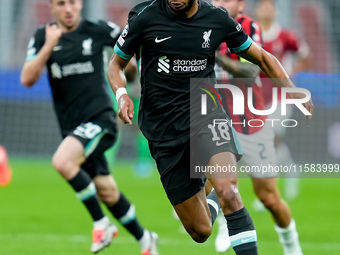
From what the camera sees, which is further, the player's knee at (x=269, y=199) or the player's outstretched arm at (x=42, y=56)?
the player's outstretched arm at (x=42, y=56)

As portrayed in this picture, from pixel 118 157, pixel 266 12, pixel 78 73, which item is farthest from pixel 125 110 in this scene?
pixel 118 157

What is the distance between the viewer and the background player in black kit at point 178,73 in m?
5.35

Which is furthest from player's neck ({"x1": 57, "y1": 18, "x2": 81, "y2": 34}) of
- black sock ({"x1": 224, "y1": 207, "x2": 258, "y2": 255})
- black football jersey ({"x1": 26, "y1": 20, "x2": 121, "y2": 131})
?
black sock ({"x1": 224, "y1": 207, "x2": 258, "y2": 255})

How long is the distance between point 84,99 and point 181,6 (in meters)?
2.59

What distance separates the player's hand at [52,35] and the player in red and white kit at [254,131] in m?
1.61

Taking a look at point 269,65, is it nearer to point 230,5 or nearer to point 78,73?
point 230,5

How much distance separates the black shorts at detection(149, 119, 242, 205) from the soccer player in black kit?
5.37 ft

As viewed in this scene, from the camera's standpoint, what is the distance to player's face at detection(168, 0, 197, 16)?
523 cm

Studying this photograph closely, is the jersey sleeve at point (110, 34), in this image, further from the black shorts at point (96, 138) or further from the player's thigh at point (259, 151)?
the player's thigh at point (259, 151)

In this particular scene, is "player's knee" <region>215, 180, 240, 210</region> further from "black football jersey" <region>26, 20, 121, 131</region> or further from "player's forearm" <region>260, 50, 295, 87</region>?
"black football jersey" <region>26, 20, 121, 131</region>

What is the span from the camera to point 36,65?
24.4 feet

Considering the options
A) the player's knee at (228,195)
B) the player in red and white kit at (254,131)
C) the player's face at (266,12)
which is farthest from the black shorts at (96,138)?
the player's face at (266,12)

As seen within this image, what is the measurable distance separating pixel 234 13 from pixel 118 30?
4.34 feet

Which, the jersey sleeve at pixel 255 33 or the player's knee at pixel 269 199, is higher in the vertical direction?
the jersey sleeve at pixel 255 33
